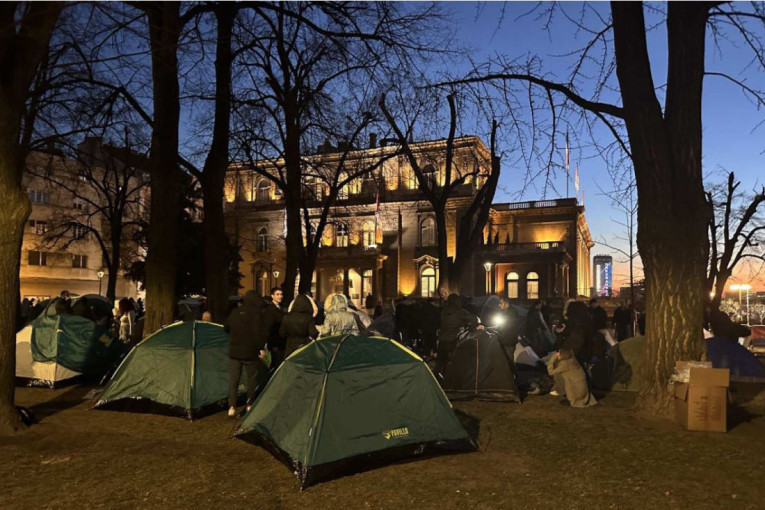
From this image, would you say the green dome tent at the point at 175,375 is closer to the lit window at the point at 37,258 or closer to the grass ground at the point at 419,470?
the grass ground at the point at 419,470

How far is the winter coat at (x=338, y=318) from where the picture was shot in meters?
10.8

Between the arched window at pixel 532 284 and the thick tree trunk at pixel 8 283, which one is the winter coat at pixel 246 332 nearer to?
the thick tree trunk at pixel 8 283

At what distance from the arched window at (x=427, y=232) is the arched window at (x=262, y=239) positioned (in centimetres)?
1603

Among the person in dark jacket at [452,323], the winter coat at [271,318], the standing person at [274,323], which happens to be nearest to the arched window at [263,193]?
the person in dark jacket at [452,323]

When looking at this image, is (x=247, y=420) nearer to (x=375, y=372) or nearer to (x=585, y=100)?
(x=375, y=372)

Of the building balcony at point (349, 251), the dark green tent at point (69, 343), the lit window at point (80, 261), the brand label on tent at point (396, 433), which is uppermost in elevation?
the building balcony at point (349, 251)

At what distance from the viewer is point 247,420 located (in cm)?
711

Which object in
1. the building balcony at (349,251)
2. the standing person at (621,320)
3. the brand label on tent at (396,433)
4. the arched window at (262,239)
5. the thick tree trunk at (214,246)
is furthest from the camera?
the arched window at (262,239)

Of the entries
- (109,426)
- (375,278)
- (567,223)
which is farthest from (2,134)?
(567,223)

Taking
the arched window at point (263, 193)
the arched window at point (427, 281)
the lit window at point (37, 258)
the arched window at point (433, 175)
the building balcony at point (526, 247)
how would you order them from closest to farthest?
the arched window at point (433, 175) → the lit window at point (37, 258) → the building balcony at point (526, 247) → the arched window at point (427, 281) → the arched window at point (263, 193)

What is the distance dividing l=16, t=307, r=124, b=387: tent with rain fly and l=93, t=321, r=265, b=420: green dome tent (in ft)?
9.29

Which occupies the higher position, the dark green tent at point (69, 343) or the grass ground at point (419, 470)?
the dark green tent at point (69, 343)

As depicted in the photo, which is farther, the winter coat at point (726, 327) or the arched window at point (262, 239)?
the arched window at point (262, 239)

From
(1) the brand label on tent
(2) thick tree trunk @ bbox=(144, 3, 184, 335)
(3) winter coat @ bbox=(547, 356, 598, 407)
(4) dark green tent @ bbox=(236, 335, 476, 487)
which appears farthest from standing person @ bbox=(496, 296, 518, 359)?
(2) thick tree trunk @ bbox=(144, 3, 184, 335)
